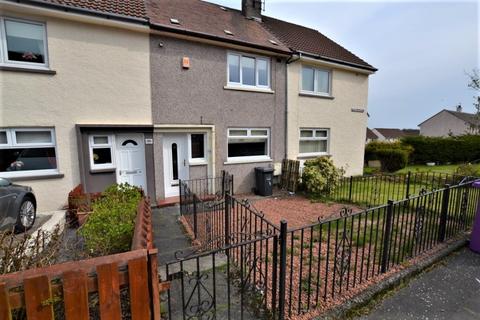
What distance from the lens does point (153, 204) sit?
7.76 meters

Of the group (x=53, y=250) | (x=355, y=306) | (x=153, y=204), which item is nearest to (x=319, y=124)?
(x=153, y=204)

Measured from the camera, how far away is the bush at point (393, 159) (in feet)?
49.3

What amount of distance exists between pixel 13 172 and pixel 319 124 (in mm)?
10772

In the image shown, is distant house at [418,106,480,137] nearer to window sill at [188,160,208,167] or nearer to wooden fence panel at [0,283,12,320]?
window sill at [188,160,208,167]

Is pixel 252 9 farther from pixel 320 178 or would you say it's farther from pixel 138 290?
pixel 138 290

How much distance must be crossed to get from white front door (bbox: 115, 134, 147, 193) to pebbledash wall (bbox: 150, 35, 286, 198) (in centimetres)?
47

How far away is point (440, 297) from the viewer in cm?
324

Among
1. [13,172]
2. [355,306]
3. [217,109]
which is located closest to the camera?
[355,306]

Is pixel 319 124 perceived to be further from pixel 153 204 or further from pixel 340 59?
pixel 153 204

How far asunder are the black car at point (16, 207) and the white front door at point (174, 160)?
3577 mm

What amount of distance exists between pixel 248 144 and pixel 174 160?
113 inches

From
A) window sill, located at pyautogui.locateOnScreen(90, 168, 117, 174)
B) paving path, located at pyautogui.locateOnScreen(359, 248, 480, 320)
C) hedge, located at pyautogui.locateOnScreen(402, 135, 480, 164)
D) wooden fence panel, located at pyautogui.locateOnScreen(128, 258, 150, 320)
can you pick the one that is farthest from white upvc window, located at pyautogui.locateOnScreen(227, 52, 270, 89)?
hedge, located at pyautogui.locateOnScreen(402, 135, 480, 164)

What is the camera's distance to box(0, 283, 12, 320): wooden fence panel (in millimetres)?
1576

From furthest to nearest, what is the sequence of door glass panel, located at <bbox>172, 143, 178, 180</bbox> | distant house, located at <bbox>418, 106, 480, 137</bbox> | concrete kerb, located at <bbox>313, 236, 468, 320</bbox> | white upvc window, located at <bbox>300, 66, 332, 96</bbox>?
distant house, located at <bbox>418, 106, 480, 137</bbox> < white upvc window, located at <bbox>300, 66, 332, 96</bbox> < door glass panel, located at <bbox>172, 143, 178, 180</bbox> < concrete kerb, located at <bbox>313, 236, 468, 320</bbox>
